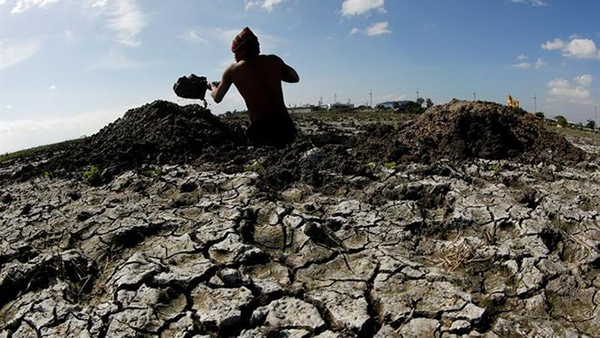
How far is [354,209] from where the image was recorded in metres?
4.41

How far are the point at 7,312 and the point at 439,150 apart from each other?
4.75 metres

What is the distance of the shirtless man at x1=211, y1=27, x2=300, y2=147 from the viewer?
6316 mm

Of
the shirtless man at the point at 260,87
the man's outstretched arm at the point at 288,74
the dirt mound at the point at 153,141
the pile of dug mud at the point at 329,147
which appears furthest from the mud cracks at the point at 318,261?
the man's outstretched arm at the point at 288,74

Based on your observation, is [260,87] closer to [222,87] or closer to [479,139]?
[222,87]

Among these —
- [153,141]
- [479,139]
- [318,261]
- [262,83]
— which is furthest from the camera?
[153,141]

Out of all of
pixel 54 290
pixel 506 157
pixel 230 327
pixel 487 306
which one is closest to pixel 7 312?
pixel 54 290

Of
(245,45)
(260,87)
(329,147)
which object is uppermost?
(245,45)

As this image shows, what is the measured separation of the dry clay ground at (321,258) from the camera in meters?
2.99

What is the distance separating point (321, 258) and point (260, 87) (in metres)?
3.45

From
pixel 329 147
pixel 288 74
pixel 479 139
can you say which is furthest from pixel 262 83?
pixel 479 139

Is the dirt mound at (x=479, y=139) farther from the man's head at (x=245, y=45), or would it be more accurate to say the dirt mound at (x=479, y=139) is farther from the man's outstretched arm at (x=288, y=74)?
the man's head at (x=245, y=45)

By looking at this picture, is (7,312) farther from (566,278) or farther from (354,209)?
(566,278)

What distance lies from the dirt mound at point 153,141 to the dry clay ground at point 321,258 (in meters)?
1.19

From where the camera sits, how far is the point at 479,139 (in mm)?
5988
